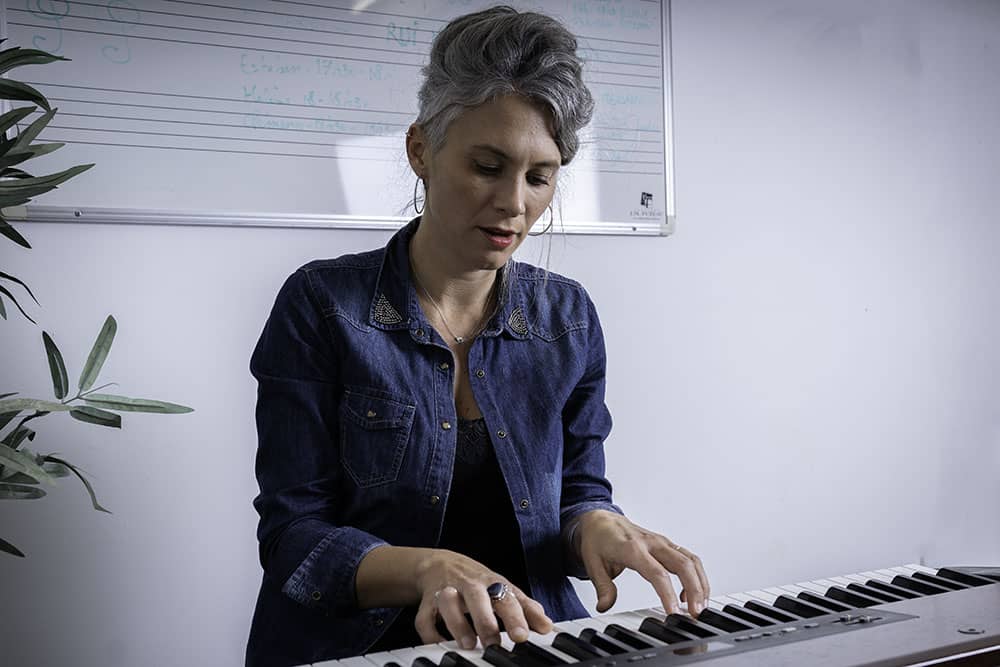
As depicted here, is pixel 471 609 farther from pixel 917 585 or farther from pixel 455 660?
pixel 917 585

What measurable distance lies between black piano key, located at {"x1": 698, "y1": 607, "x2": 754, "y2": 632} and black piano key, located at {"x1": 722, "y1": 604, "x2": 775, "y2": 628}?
0.4 inches

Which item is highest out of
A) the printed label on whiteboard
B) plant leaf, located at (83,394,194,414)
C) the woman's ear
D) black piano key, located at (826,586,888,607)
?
the printed label on whiteboard

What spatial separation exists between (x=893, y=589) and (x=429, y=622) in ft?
1.74

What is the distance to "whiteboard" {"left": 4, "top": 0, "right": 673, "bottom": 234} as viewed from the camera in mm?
1839

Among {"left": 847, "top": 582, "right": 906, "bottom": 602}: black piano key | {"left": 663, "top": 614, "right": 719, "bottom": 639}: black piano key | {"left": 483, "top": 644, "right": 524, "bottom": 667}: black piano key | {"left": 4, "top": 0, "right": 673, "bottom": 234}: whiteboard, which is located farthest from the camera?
{"left": 4, "top": 0, "right": 673, "bottom": 234}: whiteboard

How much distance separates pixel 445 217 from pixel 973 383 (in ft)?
7.10

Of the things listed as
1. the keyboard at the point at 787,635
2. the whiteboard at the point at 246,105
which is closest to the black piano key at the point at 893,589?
the keyboard at the point at 787,635

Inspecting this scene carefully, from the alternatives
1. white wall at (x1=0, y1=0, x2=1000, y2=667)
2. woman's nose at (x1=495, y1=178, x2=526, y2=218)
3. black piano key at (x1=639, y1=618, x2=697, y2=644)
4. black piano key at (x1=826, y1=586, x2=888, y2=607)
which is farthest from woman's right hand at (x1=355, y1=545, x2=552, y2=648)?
white wall at (x1=0, y1=0, x2=1000, y2=667)

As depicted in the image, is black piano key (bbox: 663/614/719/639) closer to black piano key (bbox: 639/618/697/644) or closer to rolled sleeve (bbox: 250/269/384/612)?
black piano key (bbox: 639/618/697/644)

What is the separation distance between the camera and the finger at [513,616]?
944 mm

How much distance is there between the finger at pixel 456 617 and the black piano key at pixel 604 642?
111mm

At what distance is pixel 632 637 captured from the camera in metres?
0.98

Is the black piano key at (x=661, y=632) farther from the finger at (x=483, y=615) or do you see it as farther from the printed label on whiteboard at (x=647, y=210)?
the printed label on whiteboard at (x=647, y=210)

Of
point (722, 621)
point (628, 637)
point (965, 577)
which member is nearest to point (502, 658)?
point (628, 637)
